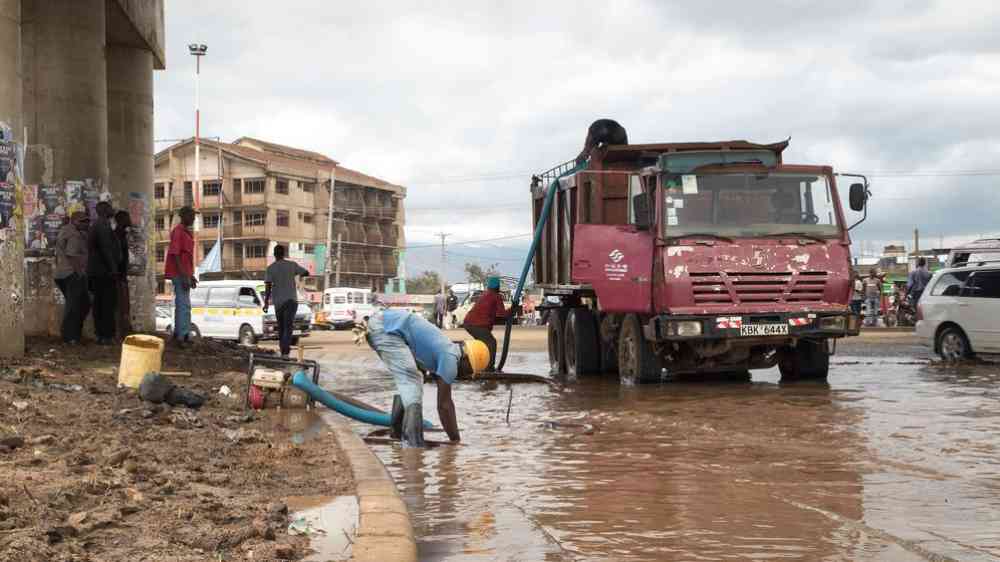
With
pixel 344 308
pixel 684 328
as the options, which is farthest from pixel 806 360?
pixel 344 308

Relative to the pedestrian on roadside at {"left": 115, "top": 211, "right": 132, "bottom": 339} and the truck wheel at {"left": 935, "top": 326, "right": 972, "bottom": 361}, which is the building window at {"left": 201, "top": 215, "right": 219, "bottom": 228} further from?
the truck wheel at {"left": 935, "top": 326, "right": 972, "bottom": 361}

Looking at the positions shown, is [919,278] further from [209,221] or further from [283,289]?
[209,221]

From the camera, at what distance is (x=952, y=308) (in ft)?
59.6

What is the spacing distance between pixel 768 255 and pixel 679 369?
6.48 feet

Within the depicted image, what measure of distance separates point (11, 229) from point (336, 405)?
4626 millimetres

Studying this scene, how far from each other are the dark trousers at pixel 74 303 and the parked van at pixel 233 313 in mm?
17790

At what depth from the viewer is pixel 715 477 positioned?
775cm

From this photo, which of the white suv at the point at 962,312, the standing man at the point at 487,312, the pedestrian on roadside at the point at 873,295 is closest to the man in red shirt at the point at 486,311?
the standing man at the point at 487,312

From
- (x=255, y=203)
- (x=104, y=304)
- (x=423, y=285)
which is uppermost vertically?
(x=255, y=203)

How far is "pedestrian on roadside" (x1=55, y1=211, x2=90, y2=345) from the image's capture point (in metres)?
14.6

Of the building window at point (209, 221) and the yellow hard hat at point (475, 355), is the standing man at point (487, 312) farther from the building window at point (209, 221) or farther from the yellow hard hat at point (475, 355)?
the building window at point (209, 221)

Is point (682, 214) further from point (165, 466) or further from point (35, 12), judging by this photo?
point (35, 12)

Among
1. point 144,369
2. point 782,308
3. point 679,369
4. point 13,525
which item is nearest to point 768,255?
point 782,308

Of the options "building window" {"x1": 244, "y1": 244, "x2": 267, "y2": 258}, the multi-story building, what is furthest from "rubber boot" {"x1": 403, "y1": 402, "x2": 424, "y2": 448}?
"building window" {"x1": 244, "y1": 244, "x2": 267, "y2": 258}
